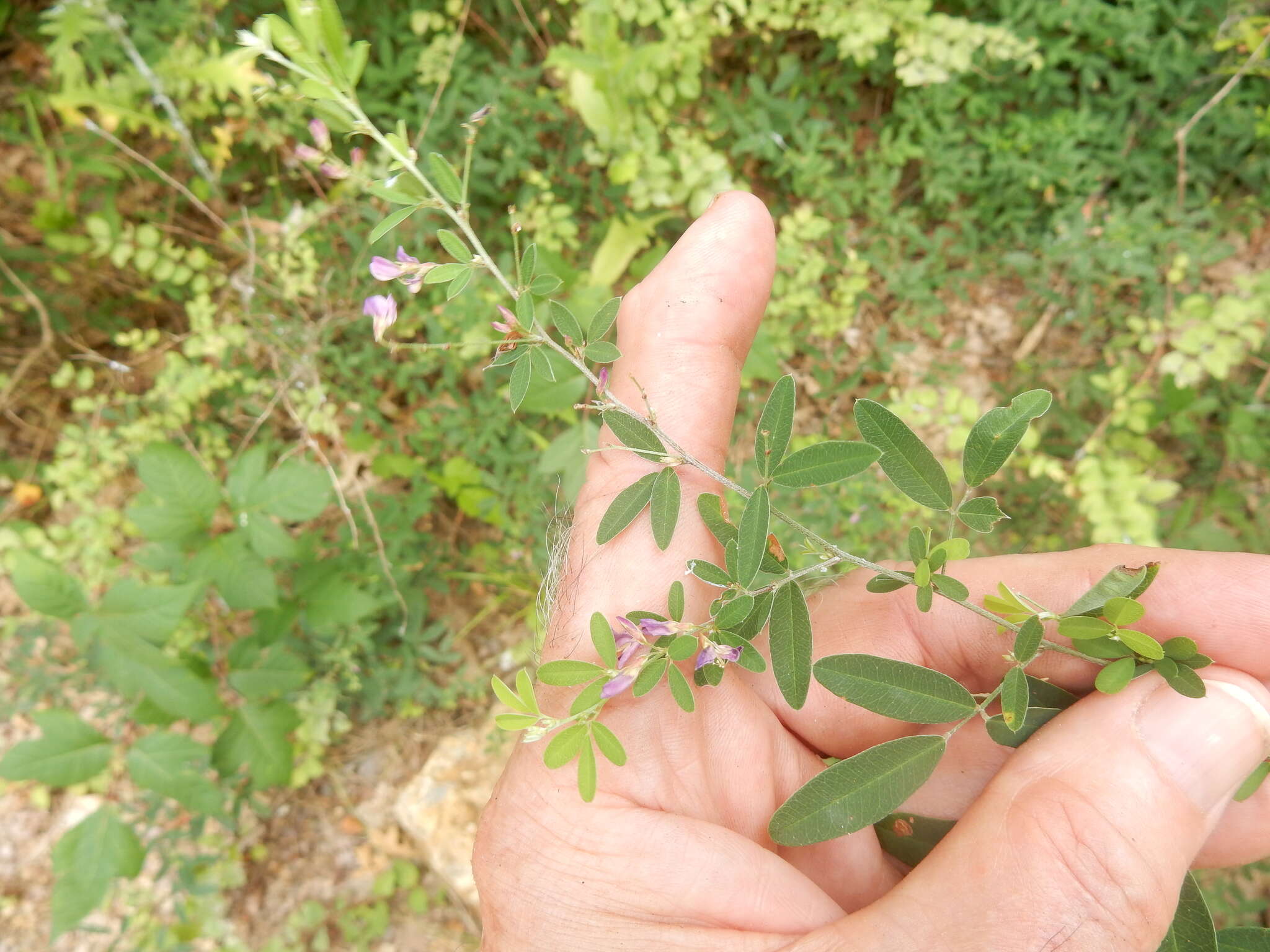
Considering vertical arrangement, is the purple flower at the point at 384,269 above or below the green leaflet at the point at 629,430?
above

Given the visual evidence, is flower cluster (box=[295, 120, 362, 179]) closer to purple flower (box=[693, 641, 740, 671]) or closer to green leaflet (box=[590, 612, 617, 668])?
green leaflet (box=[590, 612, 617, 668])

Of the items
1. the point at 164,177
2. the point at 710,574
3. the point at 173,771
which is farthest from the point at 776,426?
the point at 164,177

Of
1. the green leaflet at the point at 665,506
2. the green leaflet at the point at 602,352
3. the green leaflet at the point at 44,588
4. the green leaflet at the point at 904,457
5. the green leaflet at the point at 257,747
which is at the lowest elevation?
the green leaflet at the point at 257,747

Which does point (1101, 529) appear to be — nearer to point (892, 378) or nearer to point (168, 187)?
point (892, 378)

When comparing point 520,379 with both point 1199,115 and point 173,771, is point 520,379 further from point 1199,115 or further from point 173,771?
point 1199,115

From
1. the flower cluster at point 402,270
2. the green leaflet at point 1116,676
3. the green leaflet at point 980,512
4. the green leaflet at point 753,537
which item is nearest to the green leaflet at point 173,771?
the flower cluster at point 402,270

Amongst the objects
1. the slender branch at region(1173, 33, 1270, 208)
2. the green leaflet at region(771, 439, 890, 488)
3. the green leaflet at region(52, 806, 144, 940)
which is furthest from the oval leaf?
the slender branch at region(1173, 33, 1270, 208)

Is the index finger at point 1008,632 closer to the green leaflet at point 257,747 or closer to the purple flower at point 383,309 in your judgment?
the purple flower at point 383,309

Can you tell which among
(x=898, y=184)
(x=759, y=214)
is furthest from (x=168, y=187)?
(x=898, y=184)
